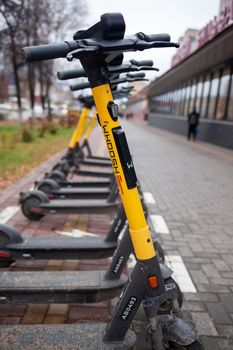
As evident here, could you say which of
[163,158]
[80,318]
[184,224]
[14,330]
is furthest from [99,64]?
[163,158]

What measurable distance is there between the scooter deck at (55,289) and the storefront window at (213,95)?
50.3 ft

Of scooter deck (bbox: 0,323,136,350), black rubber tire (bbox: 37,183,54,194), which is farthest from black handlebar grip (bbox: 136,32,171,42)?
black rubber tire (bbox: 37,183,54,194)

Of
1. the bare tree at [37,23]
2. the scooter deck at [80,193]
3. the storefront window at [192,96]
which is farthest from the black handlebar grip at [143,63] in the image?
the storefront window at [192,96]

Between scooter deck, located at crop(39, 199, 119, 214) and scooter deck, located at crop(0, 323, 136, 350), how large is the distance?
8.28ft

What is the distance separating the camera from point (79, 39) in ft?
5.57

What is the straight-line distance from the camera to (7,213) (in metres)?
4.95

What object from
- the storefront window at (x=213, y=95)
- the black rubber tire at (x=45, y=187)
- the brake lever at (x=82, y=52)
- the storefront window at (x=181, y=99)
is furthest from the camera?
the storefront window at (x=181, y=99)

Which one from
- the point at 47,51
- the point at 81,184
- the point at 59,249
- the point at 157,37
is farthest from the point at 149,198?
the point at 47,51

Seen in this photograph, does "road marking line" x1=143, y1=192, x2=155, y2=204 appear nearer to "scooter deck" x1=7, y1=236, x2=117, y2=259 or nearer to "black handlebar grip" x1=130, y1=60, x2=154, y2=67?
"scooter deck" x1=7, y1=236, x2=117, y2=259

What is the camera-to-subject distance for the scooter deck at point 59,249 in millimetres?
3166

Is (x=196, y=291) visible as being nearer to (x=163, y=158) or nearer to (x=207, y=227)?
(x=207, y=227)

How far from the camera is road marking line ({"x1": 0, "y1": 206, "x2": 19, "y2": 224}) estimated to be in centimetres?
467

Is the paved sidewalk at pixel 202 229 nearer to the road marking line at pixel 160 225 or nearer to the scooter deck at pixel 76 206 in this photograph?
the road marking line at pixel 160 225

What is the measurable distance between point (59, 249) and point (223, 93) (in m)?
14.1
